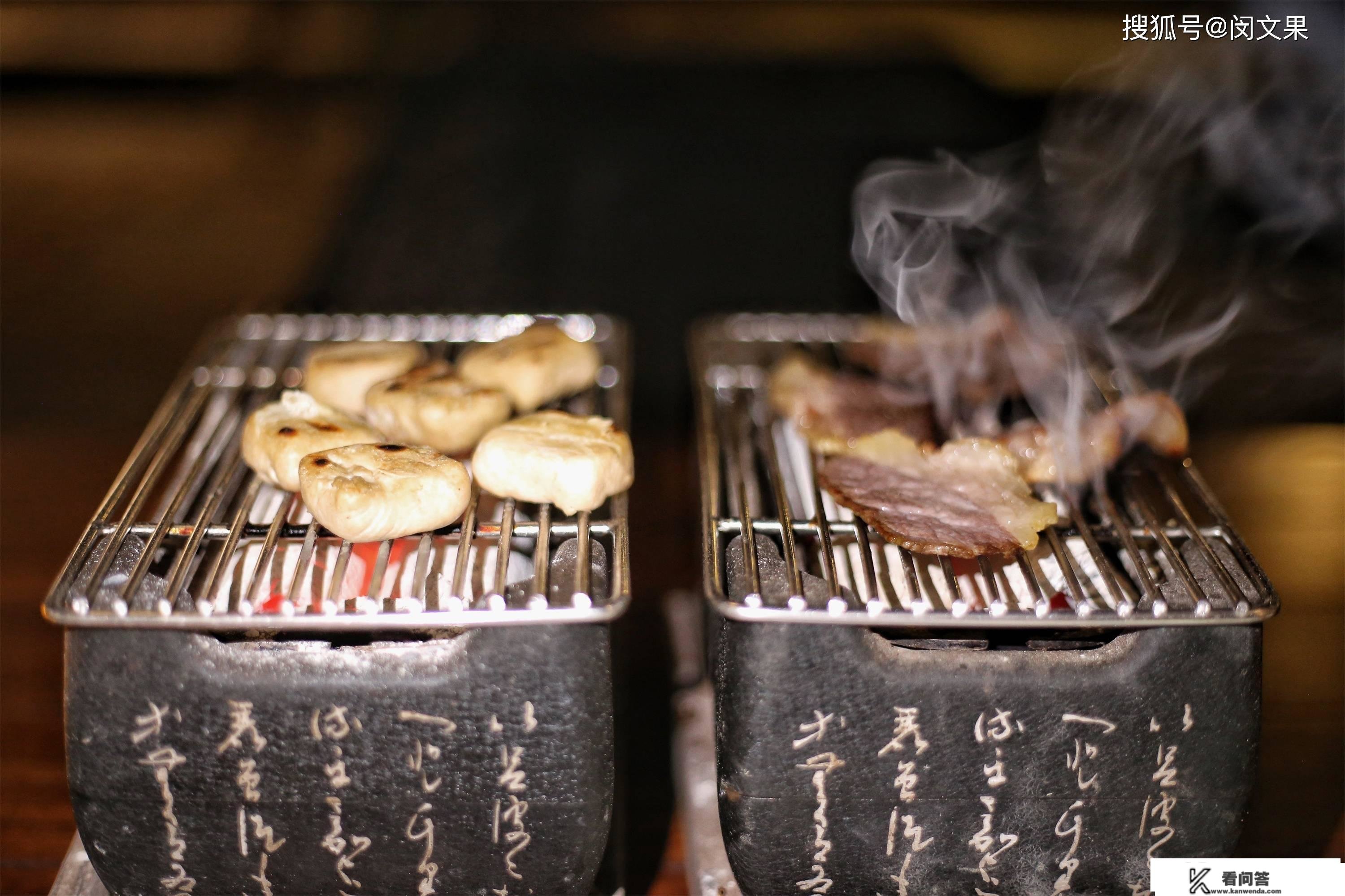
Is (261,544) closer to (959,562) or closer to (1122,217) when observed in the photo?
(959,562)

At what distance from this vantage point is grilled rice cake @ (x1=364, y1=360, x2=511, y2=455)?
217 cm

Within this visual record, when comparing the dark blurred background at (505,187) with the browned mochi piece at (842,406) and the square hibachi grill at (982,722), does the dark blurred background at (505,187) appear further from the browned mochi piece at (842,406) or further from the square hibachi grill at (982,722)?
the square hibachi grill at (982,722)

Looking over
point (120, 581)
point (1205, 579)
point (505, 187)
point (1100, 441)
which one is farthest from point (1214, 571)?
point (505, 187)

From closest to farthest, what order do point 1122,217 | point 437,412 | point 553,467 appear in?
point 553,467
point 437,412
point 1122,217

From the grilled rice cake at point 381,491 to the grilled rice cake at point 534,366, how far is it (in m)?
0.40

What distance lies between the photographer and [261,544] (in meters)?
1.98

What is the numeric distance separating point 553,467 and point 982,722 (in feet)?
2.93

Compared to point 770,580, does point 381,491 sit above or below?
above

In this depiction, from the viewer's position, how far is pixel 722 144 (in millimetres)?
3895

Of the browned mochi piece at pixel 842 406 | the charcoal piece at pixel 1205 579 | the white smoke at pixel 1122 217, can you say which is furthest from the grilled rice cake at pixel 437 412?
the charcoal piece at pixel 1205 579

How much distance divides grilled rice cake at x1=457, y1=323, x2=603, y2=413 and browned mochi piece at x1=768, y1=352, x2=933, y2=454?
1.60 ft

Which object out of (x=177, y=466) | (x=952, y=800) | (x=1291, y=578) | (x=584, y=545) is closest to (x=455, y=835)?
(x=584, y=545)

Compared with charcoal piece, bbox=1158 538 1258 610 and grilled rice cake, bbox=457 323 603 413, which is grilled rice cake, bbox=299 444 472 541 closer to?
grilled rice cake, bbox=457 323 603 413

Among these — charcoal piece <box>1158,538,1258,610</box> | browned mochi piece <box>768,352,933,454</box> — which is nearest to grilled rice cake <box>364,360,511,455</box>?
browned mochi piece <box>768,352,933,454</box>
